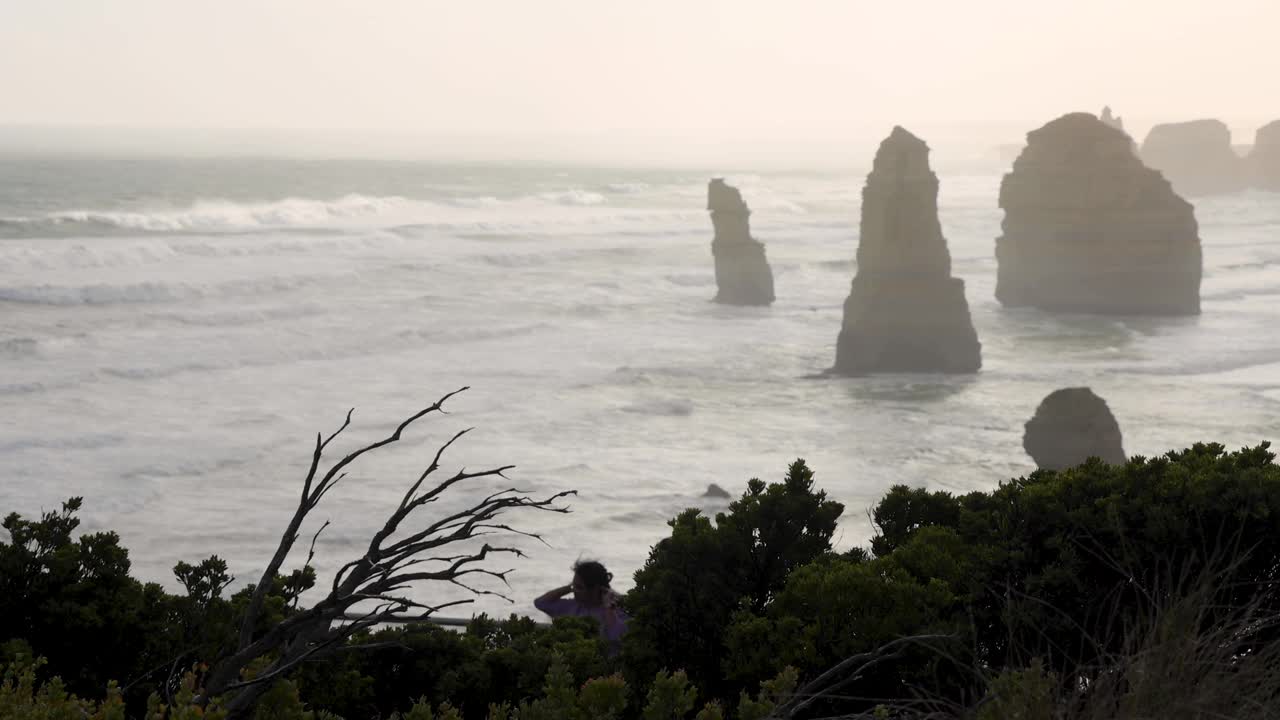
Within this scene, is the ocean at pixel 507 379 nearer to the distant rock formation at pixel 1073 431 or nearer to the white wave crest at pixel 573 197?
the distant rock formation at pixel 1073 431

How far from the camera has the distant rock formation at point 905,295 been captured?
40.9m

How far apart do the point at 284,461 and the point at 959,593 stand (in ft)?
80.6

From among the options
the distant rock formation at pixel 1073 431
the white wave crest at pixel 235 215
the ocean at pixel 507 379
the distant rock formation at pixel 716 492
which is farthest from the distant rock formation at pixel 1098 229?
the white wave crest at pixel 235 215

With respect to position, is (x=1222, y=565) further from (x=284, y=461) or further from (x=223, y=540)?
(x=284, y=461)

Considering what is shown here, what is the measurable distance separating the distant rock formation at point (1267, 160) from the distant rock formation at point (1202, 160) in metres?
1.35

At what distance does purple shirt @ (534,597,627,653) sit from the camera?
26.8ft

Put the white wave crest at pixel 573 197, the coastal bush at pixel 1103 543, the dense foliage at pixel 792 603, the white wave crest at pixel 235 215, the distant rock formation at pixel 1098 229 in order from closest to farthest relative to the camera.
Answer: the dense foliage at pixel 792 603, the coastal bush at pixel 1103 543, the distant rock formation at pixel 1098 229, the white wave crest at pixel 235 215, the white wave crest at pixel 573 197

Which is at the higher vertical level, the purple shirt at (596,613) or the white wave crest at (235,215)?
the white wave crest at (235,215)

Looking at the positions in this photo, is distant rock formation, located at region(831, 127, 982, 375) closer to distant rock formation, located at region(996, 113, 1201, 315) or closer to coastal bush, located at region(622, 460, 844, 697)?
distant rock formation, located at region(996, 113, 1201, 315)

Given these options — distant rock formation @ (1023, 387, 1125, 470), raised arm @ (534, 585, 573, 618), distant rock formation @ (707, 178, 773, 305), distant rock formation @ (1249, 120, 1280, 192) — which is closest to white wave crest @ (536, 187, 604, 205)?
distant rock formation @ (707, 178, 773, 305)

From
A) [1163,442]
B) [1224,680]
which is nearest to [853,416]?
[1163,442]

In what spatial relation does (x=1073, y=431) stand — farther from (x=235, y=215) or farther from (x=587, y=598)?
(x=235, y=215)

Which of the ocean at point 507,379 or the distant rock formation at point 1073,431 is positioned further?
the ocean at point 507,379

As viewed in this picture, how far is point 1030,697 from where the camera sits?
10.7 ft
